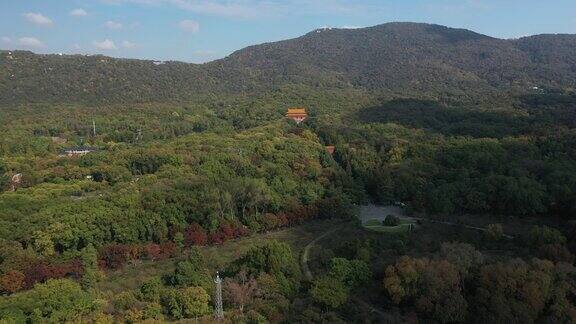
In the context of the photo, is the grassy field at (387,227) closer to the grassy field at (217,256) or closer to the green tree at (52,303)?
the grassy field at (217,256)

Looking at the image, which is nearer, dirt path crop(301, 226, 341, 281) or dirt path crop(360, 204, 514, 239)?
dirt path crop(301, 226, 341, 281)

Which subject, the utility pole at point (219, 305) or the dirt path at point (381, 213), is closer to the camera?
the utility pole at point (219, 305)

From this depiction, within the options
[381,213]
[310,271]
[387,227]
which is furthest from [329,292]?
[381,213]

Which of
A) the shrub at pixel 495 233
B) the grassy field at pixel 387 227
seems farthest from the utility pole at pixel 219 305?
the shrub at pixel 495 233

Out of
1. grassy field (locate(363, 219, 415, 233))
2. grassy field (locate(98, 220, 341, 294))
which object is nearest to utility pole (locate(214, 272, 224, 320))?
grassy field (locate(98, 220, 341, 294))

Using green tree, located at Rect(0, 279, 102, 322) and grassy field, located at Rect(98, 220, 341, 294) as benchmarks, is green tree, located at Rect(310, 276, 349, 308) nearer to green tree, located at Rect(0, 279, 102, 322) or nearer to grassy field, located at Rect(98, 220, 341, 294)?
grassy field, located at Rect(98, 220, 341, 294)

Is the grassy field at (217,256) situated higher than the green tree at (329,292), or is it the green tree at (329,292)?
the green tree at (329,292)
